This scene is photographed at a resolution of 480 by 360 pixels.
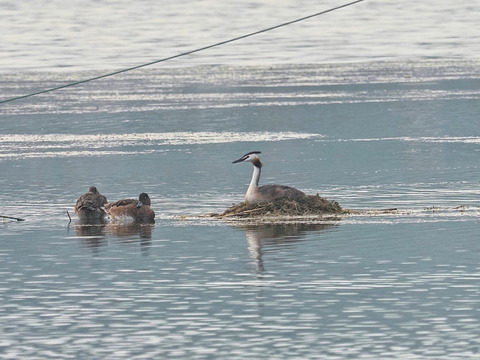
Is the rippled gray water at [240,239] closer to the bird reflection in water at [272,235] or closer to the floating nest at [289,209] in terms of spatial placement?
the bird reflection in water at [272,235]

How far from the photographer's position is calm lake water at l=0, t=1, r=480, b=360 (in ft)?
42.1

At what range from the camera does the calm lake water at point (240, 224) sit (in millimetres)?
12844

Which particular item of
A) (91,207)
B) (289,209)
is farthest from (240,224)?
(91,207)

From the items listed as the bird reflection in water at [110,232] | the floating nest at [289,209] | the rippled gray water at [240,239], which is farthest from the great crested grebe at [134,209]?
the floating nest at [289,209]

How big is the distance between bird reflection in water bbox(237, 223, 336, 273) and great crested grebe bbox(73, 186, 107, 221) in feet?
6.25

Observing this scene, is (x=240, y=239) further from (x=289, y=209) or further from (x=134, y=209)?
(x=134, y=209)

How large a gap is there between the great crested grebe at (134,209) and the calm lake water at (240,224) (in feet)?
0.54

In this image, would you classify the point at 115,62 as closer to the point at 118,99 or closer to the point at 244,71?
the point at 244,71

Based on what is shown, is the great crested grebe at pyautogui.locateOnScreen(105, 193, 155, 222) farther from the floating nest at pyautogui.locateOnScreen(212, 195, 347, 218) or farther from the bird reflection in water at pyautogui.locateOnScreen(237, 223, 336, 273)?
the bird reflection in water at pyautogui.locateOnScreen(237, 223, 336, 273)

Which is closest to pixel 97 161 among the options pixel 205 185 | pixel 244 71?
pixel 205 185

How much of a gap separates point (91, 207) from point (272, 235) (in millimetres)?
2652

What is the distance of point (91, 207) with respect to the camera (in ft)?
66.1

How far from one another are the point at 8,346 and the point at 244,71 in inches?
1360

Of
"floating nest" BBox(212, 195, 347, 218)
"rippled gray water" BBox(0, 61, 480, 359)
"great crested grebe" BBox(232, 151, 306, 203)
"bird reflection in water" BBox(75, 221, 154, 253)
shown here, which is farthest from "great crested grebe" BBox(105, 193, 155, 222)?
"great crested grebe" BBox(232, 151, 306, 203)
